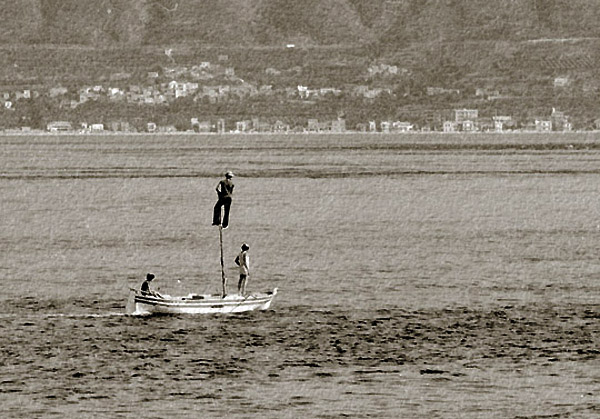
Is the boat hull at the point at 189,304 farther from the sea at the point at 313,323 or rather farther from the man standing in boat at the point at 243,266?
the man standing in boat at the point at 243,266

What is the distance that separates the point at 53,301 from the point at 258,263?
24.0 meters

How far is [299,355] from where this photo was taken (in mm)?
53094

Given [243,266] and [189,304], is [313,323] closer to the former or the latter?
[243,266]

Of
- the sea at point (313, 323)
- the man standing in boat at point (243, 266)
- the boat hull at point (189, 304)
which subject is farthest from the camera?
the man standing in boat at point (243, 266)

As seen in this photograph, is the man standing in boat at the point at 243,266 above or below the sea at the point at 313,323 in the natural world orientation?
above

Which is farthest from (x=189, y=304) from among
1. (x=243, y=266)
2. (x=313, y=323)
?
(x=313, y=323)

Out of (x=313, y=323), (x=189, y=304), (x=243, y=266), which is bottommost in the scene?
→ (x=313, y=323)

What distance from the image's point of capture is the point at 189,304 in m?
62.0

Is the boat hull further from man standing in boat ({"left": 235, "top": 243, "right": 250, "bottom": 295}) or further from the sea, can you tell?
man standing in boat ({"left": 235, "top": 243, "right": 250, "bottom": 295})

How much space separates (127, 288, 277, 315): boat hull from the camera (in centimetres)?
6156

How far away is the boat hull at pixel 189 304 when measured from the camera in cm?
6156

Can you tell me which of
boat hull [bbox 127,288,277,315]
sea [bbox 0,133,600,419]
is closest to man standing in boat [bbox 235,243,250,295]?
boat hull [bbox 127,288,277,315]

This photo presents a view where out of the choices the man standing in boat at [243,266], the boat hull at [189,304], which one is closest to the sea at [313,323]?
the boat hull at [189,304]

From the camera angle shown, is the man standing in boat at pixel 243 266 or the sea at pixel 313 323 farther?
the man standing in boat at pixel 243 266
